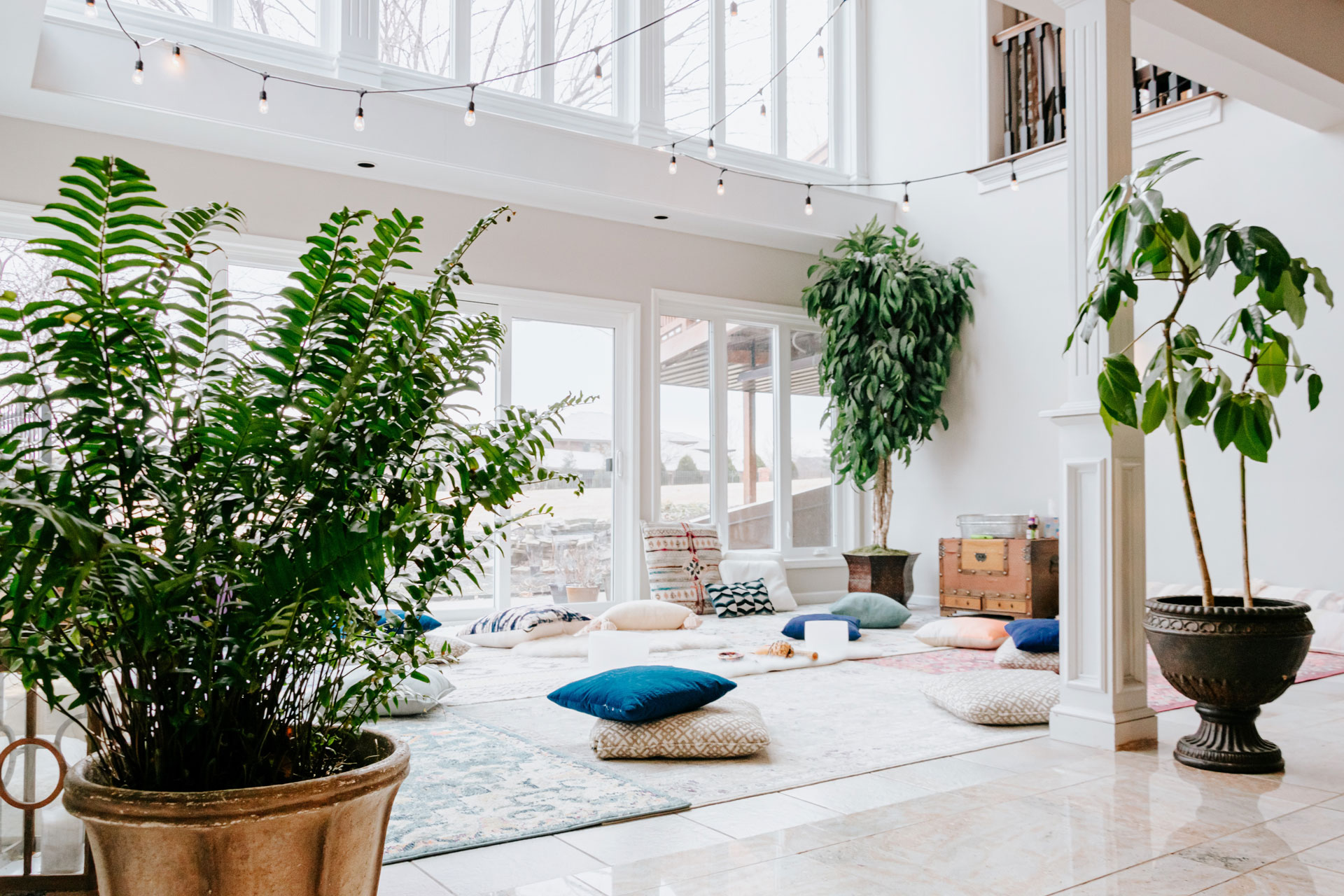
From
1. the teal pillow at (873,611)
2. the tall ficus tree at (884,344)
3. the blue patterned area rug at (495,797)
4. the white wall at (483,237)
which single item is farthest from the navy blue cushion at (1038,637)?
the white wall at (483,237)

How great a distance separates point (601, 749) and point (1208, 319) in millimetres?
4577

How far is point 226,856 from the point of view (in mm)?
1061

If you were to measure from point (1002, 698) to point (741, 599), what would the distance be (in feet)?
10.6

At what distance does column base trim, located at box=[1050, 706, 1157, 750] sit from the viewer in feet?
9.84

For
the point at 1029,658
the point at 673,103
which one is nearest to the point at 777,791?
the point at 1029,658

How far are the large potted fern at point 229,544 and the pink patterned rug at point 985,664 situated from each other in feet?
11.1

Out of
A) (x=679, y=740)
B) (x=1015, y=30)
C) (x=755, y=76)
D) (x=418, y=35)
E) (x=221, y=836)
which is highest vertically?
(x=1015, y=30)

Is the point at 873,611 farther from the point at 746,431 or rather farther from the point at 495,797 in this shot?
the point at 495,797

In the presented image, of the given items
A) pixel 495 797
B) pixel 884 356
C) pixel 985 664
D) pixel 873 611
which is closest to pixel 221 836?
pixel 495 797

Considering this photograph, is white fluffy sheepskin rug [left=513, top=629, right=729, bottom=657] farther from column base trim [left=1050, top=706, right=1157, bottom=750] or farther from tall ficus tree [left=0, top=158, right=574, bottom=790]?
tall ficus tree [left=0, top=158, right=574, bottom=790]

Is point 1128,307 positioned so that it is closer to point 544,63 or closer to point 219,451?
point 219,451

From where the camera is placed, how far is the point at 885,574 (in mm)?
6820

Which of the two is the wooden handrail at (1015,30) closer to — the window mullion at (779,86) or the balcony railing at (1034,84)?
the balcony railing at (1034,84)

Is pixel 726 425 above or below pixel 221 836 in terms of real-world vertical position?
above
